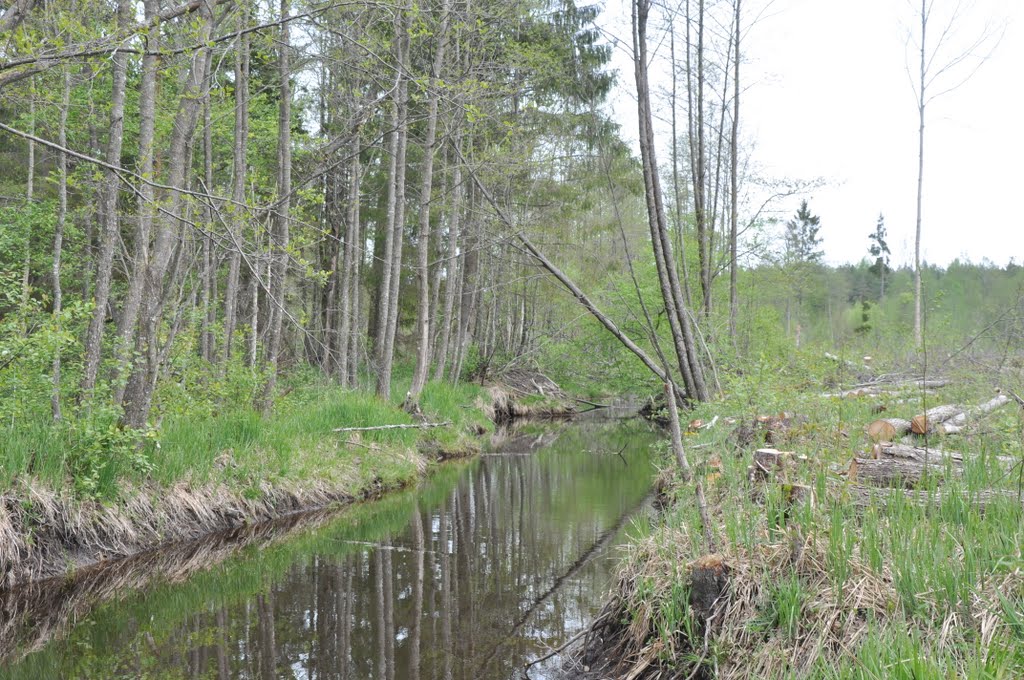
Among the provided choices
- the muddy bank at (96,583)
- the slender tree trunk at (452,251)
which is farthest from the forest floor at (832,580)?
the slender tree trunk at (452,251)

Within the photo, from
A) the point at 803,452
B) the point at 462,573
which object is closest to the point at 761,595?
the point at 803,452

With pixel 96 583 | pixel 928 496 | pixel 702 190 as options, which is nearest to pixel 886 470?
pixel 928 496

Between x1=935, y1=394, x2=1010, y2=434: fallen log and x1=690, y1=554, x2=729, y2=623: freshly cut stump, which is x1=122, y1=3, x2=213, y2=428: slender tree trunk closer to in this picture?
x1=690, y1=554, x2=729, y2=623: freshly cut stump

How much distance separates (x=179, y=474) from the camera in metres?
7.62

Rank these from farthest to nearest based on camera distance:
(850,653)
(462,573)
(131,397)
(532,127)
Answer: (532,127)
(131,397)
(462,573)
(850,653)

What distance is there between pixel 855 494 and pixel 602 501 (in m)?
5.67

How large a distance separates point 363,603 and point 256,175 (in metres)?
4.01

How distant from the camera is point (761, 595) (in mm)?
3682

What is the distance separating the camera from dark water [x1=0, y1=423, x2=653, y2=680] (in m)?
4.67

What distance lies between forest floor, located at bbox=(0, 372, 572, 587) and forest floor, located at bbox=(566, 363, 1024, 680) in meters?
4.62

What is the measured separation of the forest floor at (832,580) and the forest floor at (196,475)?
4.62 metres

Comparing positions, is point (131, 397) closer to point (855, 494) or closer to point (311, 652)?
point (311, 652)

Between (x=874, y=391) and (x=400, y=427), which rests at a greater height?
(x=874, y=391)

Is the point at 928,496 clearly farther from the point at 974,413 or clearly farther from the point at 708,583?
the point at 974,413
